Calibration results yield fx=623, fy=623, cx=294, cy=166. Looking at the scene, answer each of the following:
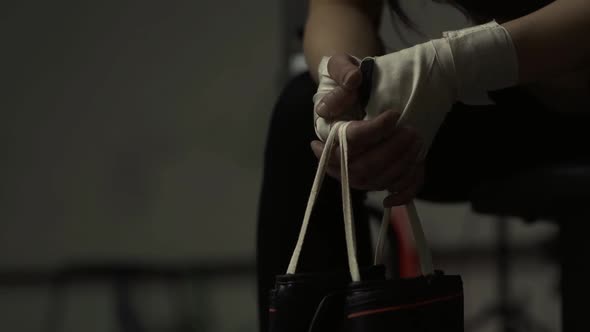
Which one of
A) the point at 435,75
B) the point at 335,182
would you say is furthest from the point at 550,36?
the point at 335,182

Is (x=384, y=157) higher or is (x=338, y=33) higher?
(x=338, y=33)

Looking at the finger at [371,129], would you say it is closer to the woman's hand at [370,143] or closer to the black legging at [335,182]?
the woman's hand at [370,143]

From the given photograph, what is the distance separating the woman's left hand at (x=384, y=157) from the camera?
39cm

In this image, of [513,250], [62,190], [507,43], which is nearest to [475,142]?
[507,43]

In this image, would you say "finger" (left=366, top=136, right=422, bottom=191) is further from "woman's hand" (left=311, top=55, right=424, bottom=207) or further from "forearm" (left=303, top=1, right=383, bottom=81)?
"forearm" (left=303, top=1, right=383, bottom=81)

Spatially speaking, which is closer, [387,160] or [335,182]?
[387,160]

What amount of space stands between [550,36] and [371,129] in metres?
0.17

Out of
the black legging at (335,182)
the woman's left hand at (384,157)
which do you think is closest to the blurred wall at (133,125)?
the black legging at (335,182)

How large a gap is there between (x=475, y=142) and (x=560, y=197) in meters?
0.09

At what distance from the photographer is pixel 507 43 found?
0.43m

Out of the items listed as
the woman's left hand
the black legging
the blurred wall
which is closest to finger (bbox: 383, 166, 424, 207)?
the woman's left hand

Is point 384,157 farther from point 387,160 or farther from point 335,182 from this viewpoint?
point 335,182

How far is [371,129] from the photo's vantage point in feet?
1.26

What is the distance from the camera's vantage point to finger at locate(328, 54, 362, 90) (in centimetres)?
40
